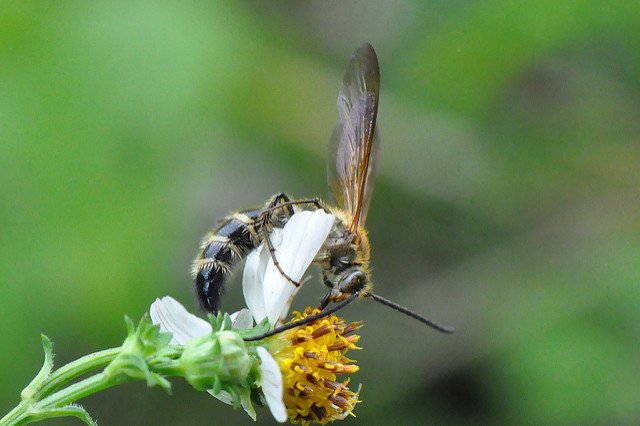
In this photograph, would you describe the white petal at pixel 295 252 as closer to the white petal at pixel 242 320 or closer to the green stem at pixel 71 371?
the white petal at pixel 242 320

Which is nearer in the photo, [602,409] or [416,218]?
[602,409]

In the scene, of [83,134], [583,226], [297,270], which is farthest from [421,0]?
[297,270]

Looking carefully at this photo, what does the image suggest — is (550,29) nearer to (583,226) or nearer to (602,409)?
(583,226)

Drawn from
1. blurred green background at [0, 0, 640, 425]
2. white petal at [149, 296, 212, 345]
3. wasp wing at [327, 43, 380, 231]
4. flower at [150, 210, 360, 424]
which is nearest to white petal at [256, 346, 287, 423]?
flower at [150, 210, 360, 424]

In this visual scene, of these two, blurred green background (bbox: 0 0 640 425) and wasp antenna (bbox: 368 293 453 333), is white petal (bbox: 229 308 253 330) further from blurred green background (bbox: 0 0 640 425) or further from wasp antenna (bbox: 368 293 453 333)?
blurred green background (bbox: 0 0 640 425)

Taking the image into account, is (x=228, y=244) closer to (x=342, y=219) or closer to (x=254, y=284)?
(x=254, y=284)

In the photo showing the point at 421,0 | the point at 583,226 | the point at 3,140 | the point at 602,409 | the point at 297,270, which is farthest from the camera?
the point at 583,226
